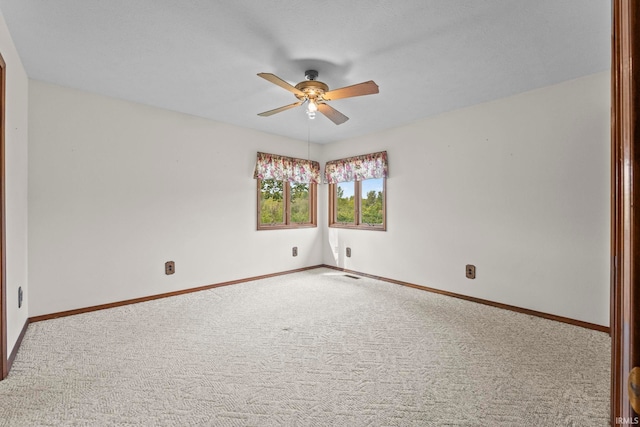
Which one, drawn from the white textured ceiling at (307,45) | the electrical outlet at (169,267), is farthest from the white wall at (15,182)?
the electrical outlet at (169,267)

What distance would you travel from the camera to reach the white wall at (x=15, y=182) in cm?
212

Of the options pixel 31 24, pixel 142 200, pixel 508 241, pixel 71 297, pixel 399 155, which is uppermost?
pixel 31 24

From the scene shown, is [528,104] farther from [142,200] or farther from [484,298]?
[142,200]

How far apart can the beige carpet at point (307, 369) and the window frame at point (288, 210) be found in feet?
5.48

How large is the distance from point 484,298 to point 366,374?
2100 millimetres

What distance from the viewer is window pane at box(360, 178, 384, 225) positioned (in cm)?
460

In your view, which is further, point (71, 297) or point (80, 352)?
point (71, 297)

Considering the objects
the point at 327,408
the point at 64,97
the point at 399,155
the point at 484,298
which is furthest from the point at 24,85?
the point at 484,298

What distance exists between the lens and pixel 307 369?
2.04 metres

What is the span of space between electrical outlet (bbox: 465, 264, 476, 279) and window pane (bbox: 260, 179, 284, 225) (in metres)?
2.74

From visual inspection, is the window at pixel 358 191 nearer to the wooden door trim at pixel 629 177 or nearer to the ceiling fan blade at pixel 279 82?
the ceiling fan blade at pixel 279 82

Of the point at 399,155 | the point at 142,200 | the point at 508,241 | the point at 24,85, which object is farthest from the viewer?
the point at 399,155

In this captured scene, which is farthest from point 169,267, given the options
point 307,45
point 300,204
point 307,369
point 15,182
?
point 307,45

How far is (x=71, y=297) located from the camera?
120 inches
